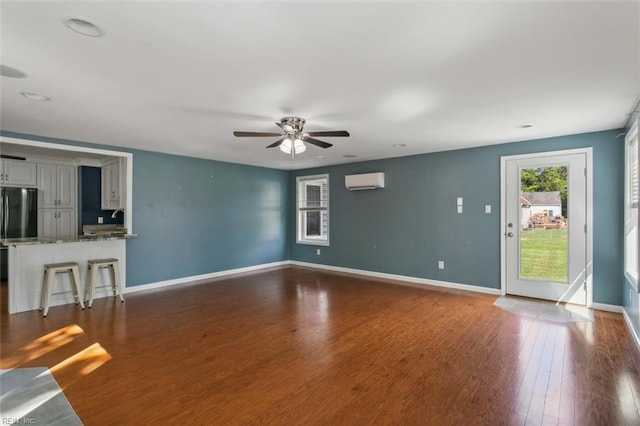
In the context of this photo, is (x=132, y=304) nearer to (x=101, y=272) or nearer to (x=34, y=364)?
(x=101, y=272)

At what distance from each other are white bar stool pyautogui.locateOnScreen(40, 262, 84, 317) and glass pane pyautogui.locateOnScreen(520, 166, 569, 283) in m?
6.18

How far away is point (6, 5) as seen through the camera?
5.42 feet

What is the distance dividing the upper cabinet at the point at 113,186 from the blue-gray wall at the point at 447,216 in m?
3.88

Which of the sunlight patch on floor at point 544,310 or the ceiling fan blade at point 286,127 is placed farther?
the sunlight patch on floor at point 544,310

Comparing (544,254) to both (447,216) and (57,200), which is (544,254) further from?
(57,200)

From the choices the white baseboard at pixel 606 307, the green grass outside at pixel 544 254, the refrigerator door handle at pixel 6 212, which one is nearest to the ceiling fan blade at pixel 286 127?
the green grass outside at pixel 544 254

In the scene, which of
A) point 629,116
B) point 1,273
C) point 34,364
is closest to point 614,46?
point 629,116

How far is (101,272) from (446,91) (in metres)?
5.19

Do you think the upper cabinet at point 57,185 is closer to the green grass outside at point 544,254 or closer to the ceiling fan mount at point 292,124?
the ceiling fan mount at point 292,124

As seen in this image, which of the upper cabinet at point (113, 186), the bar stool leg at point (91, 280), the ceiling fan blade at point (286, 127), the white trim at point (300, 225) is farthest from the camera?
the white trim at point (300, 225)

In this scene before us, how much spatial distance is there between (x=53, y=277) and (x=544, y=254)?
6.55 m

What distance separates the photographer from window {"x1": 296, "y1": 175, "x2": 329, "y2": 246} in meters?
7.46

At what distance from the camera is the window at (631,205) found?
11.3 ft

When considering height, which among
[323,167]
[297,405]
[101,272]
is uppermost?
[323,167]
